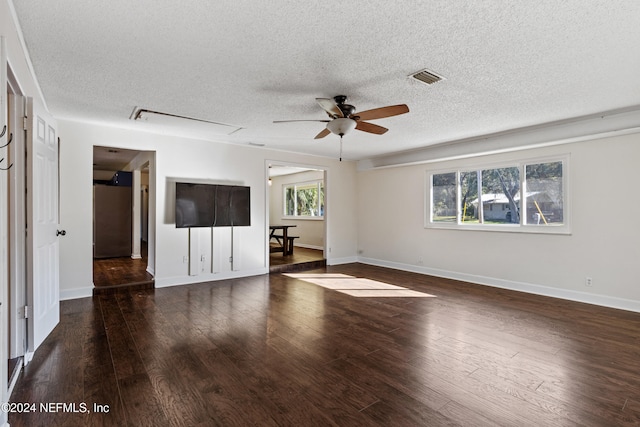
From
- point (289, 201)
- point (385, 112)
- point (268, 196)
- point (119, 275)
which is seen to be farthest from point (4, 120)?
point (289, 201)

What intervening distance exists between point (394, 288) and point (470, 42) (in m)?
3.66

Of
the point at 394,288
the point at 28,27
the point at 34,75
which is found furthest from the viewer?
the point at 394,288

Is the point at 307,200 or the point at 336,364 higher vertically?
the point at 307,200

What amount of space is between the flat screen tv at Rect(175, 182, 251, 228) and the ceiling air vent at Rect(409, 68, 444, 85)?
146 inches

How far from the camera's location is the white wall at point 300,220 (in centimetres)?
927

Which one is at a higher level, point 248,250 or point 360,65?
point 360,65

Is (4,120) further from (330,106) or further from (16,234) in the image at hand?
(330,106)

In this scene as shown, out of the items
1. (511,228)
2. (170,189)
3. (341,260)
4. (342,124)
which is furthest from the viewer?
(341,260)

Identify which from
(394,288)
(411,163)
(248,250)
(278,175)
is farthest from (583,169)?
(278,175)

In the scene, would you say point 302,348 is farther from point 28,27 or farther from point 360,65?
point 28,27

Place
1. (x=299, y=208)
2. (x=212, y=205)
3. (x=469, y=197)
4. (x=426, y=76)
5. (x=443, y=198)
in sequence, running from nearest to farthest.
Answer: (x=426, y=76), (x=212, y=205), (x=469, y=197), (x=443, y=198), (x=299, y=208)

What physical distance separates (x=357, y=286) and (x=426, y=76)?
3.39 metres

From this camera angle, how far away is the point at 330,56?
2.54 m

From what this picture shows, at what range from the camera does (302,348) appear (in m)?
2.80
